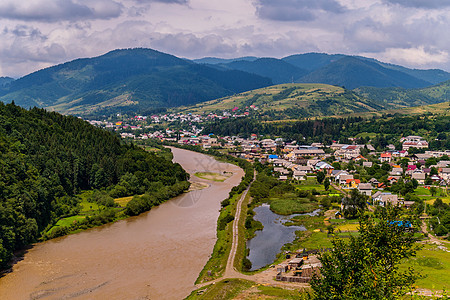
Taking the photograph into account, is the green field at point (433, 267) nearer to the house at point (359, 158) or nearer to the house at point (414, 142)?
the house at point (359, 158)

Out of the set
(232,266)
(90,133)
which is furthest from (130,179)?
(232,266)

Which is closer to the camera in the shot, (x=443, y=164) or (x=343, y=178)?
(x=343, y=178)

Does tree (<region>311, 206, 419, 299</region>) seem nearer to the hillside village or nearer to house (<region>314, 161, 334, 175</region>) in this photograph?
the hillside village

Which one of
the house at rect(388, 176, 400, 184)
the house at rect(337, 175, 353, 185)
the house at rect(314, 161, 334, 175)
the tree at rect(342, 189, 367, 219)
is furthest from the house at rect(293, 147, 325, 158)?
the tree at rect(342, 189, 367, 219)

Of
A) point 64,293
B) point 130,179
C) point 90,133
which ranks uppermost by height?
point 90,133

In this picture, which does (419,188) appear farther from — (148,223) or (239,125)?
(239,125)

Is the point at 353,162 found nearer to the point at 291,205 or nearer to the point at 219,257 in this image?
the point at 291,205

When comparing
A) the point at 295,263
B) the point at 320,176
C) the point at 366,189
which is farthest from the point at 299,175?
the point at 295,263
